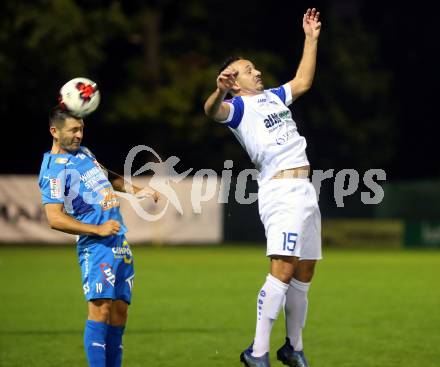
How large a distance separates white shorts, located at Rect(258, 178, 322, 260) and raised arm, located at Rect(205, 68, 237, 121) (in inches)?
25.2

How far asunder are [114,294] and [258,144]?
65.6 inches

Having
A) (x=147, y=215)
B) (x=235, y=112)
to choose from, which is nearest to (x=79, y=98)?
(x=235, y=112)

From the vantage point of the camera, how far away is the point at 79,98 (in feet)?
21.7

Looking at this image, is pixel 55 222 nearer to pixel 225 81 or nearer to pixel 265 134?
pixel 225 81

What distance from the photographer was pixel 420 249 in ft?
85.1

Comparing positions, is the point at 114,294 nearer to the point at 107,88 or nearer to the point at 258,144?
the point at 258,144

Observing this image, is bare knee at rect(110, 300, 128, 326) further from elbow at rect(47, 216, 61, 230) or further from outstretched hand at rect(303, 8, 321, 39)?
outstretched hand at rect(303, 8, 321, 39)

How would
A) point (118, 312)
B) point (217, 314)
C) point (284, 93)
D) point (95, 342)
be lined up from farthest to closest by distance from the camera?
1. point (217, 314)
2. point (284, 93)
3. point (118, 312)
4. point (95, 342)

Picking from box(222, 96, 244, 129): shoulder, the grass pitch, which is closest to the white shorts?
box(222, 96, 244, 129): shoulder

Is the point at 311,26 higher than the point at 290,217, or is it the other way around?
the point at 311,26

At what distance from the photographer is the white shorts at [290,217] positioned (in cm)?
719

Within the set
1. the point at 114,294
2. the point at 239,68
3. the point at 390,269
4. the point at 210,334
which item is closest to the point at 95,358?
the point at 114,294

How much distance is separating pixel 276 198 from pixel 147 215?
1885 centimetres

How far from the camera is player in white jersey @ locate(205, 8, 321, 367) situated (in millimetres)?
7195
